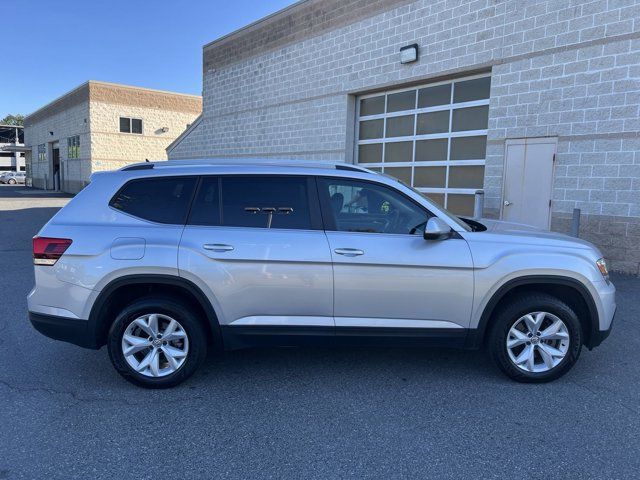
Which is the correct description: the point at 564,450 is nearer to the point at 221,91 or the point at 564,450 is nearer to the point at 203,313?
the point at 203,313

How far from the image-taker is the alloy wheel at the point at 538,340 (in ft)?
13.0

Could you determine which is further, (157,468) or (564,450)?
(564,450)

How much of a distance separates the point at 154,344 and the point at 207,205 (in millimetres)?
1189

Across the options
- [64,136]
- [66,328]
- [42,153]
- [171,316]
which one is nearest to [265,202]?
[171,316]

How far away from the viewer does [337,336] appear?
3.89 meters

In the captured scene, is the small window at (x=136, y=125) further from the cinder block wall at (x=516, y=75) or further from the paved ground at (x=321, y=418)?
the paved ground at (x=321, y=418)

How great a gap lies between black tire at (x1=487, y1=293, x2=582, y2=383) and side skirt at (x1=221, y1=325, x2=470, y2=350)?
28 cm

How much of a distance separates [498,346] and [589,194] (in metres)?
5.66

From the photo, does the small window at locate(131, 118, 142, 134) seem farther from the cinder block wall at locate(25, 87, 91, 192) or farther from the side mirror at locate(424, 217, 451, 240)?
the side mirror at locate(424, 217, 451, 240)

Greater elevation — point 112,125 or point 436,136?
point 112,125

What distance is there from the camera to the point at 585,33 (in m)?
8.17

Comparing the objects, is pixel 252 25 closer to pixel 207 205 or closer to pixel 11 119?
pixel 207 205

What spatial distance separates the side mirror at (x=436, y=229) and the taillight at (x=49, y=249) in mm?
2787

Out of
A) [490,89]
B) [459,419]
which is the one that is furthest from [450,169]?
[459,419]
